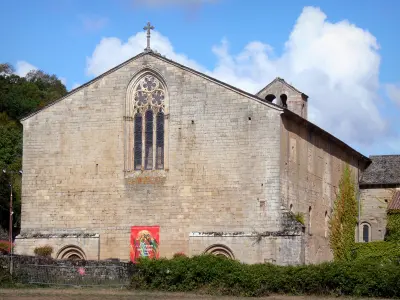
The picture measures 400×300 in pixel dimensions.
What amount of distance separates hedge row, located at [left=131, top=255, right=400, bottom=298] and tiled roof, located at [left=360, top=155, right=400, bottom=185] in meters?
23.4

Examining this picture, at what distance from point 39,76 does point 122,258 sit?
84386 millimetres

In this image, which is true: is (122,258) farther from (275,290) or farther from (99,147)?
(275,290)

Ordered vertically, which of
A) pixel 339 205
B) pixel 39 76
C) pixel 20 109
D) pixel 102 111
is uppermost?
pixel 39 76

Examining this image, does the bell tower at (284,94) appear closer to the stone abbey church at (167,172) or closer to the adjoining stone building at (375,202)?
the stone abbey church at (167,172)

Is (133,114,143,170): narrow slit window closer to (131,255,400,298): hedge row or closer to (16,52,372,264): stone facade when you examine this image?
(16,52,372,264): stone facade

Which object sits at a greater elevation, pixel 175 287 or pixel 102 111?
pixel 102 111

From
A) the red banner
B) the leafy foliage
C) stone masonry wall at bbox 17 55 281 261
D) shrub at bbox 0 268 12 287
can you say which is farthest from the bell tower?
shrub at bbox 0 268 12 287

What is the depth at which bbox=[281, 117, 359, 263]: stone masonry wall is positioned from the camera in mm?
45531

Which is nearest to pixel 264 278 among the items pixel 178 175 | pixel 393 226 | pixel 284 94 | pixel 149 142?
pixel 178 175

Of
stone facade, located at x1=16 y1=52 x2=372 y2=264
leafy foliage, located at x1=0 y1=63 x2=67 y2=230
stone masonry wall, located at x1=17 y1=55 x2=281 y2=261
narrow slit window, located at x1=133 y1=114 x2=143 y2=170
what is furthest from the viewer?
leafy foliage, located at x1=0 y1=63 x2=67 y2=230

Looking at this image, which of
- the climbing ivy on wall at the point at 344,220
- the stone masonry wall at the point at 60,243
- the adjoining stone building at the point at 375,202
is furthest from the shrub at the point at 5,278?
the adjoining stone building at the point at 375,202

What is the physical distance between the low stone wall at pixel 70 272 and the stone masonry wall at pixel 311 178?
10.5 meters

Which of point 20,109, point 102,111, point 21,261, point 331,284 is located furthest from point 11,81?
point 331,284

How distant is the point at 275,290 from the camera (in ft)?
115
